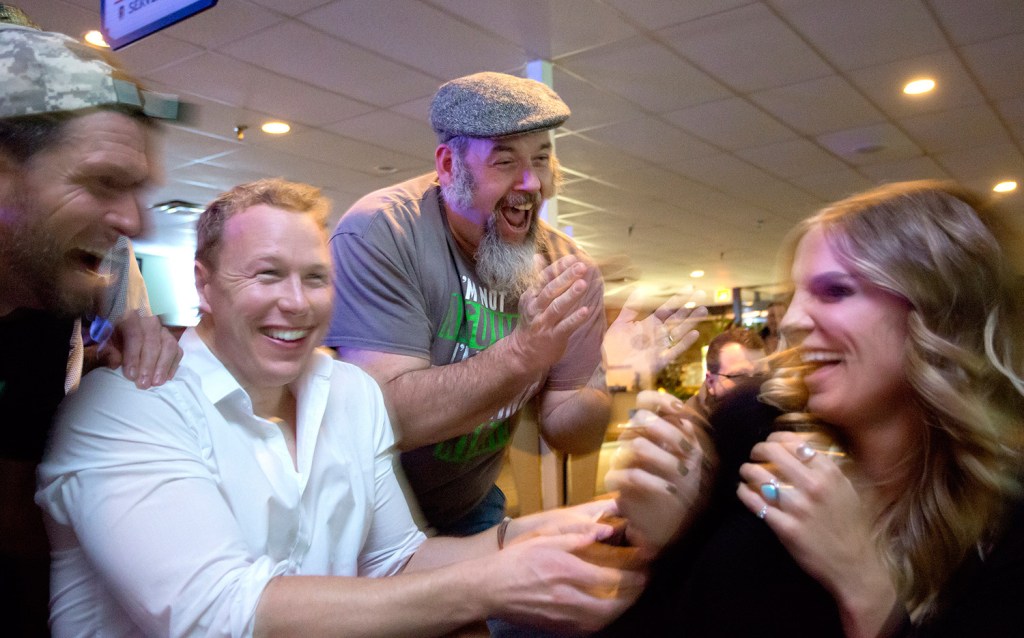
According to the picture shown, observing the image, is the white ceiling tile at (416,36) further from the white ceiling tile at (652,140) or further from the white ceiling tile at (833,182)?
the white ceiling tile at (833,182)

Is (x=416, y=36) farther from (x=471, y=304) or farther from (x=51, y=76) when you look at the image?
(x=51, y=76)

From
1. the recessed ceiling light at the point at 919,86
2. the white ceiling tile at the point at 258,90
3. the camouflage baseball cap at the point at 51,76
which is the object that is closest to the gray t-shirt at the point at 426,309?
the camouflage baseball cap at the point at 51,76

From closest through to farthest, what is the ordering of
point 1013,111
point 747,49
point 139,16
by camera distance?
point 139,16 → point 747,49 → point 1013,111

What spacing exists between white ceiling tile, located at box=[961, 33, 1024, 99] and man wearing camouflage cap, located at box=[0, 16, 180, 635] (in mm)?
Answer: 4718

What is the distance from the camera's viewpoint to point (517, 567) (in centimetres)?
105

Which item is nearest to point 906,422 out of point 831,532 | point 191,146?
point 831,532

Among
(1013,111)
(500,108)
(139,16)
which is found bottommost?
(500,108)

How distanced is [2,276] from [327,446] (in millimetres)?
562

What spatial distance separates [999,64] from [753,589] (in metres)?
4.71

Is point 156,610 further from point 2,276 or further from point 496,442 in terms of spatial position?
point 496,442

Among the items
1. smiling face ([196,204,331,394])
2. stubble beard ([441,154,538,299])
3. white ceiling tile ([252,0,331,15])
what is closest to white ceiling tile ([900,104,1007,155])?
white ceiling tile ([252,0,331,15])

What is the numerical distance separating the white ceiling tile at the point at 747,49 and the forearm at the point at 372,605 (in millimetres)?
3569

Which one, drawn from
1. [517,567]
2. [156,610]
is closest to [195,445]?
[156,610]

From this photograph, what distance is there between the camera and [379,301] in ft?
5.91
